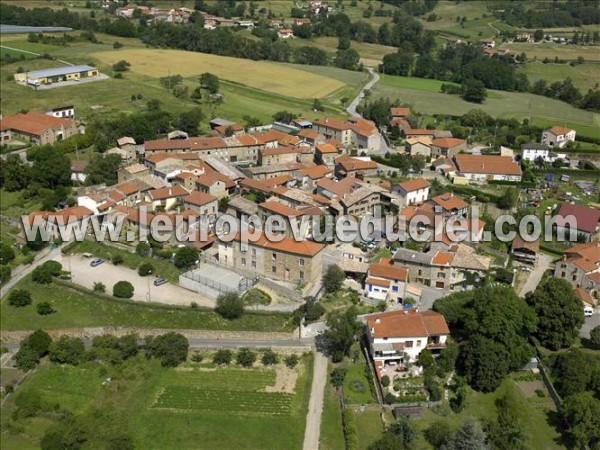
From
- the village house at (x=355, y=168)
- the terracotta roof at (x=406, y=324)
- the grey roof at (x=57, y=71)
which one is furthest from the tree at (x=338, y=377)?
the grey roof at (x=57, y=71)

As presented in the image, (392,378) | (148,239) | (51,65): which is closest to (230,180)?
(148,239)

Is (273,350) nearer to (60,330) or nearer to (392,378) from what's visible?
(392,378)

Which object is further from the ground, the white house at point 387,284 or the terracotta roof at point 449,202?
the terracotta roof at point 449,202

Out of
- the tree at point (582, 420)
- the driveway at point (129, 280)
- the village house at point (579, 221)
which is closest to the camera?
the tree at point (582, 420)

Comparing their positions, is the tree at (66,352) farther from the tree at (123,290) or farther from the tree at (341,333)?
the tree at (341,333)

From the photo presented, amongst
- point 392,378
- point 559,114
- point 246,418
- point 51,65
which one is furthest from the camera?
point 51,65

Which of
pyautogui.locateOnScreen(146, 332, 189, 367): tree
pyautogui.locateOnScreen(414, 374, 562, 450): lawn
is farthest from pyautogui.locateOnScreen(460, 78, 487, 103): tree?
pyautogui.locateOnScreen(146, 332, 189, 367): tree

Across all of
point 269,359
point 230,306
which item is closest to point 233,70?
point 230,306

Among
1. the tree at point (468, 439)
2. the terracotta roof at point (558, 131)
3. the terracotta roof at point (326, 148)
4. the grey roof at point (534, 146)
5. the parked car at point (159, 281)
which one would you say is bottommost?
the parked car at point (159, 281)
